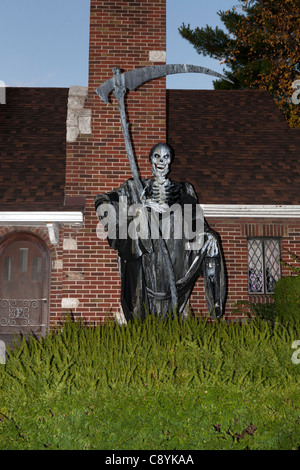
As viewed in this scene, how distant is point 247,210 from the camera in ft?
30.0

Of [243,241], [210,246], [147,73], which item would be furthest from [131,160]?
[243,241]

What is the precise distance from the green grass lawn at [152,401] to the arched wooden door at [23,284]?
626 centimetres

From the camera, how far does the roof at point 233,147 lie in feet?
31.2

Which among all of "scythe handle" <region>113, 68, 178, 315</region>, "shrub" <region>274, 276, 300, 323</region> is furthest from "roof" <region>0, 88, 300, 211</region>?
Answer: "scythe handle" <region>113, 68, 178, 315</region>

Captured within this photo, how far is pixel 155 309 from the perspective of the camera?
504 centimetres

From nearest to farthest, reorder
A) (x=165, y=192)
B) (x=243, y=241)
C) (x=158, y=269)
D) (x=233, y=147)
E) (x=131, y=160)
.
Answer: (x=131, y=160), (x=158, y=269), (x=165, y=192), (x=243, y=241), (x=233, y=147)

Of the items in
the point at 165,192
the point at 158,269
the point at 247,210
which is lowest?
the point at 158,269

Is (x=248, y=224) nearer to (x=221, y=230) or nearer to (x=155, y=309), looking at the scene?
(x=221, y=230)

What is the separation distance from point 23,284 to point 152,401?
7278 millimetres

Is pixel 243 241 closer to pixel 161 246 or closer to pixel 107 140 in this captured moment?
pixel 107 140

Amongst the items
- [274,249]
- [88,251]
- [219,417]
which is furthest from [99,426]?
[274,249]

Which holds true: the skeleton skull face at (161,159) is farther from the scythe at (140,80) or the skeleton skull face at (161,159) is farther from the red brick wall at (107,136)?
the red brick wall at (107,136)

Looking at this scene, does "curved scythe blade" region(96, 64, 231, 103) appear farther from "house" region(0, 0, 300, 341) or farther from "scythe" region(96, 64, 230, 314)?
"house" region(0, 0, 300, 341)

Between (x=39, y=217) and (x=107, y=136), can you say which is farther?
(x=39, y=217)
